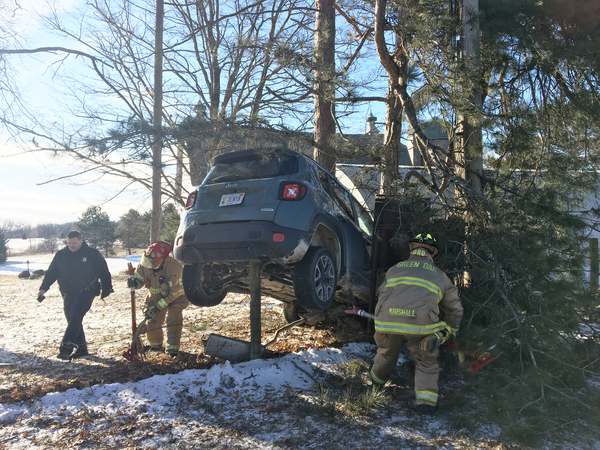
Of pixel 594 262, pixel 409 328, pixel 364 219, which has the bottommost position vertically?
pixel 409 328

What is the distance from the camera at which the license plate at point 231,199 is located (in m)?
4.58

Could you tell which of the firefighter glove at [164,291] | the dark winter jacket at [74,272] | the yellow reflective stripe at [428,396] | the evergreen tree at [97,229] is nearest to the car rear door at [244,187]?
the firefighter glove at [164,291]

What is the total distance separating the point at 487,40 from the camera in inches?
241

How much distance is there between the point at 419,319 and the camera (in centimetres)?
407

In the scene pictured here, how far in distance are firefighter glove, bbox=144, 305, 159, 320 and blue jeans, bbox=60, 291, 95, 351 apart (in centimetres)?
112

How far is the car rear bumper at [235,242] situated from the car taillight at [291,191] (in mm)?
364

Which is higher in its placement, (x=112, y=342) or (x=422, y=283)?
(x=422, y=283)

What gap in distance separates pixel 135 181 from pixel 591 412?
12523 mm

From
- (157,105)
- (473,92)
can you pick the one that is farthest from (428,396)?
(157,105)

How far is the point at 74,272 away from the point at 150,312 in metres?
1.56

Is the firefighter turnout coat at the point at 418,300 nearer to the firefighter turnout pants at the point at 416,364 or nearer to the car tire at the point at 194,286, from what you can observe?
the firefighter turnout pants at the point at 416,364

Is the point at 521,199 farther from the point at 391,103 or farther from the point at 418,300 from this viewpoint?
Answer: the point at 391,103

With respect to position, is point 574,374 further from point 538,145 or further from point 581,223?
point 538,145

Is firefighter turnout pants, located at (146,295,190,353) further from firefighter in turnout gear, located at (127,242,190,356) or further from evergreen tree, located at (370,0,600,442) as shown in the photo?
evergreen tree, located at (370,0,600,442)
